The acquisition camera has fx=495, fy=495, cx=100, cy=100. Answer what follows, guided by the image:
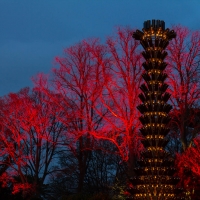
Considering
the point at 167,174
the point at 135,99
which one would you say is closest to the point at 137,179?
the point at 167,174

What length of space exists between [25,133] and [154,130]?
1555 cm

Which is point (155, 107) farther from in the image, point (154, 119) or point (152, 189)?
point (152, 189)

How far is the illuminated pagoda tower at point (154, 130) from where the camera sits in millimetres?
20828

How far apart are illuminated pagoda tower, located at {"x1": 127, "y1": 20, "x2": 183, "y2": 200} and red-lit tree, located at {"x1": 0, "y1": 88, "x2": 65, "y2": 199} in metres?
13.0

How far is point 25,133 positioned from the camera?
34.7 metres

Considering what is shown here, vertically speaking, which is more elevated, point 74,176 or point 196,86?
point 196,86

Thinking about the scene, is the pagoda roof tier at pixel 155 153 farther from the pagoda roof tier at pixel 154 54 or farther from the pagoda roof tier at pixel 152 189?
the pagoda roof tier at pixel 154 54

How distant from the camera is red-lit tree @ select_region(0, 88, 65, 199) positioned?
33.2m

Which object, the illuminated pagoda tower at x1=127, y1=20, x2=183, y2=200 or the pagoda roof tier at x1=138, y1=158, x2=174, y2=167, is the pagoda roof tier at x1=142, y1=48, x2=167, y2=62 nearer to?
the illuminated pagoda tower at x1=127, y1=20, x2=183, y2=200

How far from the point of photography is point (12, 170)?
3434 cm

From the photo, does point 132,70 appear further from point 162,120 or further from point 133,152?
point 162,120

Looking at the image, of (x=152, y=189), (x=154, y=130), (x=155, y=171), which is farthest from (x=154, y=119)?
(x=152, y=189)

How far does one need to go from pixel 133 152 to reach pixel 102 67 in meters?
6.13

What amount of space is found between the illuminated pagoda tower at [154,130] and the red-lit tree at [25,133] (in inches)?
513
